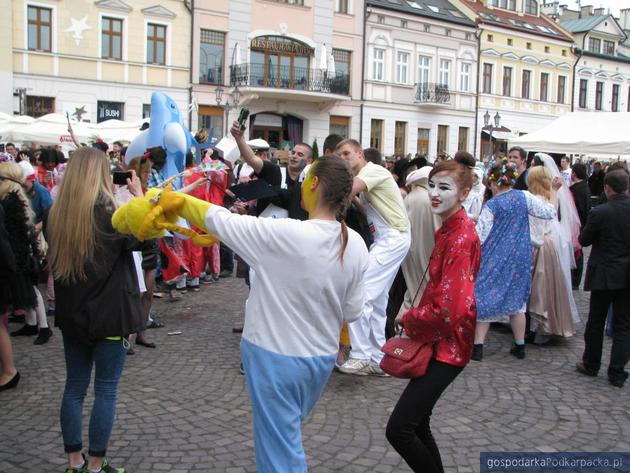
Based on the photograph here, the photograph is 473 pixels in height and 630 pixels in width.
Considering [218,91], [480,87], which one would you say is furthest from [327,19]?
[480,87]

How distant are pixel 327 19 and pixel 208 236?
3097 centimetres

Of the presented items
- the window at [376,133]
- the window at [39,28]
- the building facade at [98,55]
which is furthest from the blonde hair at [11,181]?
the window at [376,133]

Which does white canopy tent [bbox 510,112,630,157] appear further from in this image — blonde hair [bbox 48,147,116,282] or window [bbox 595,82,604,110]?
window [bbox 595,82,604,110]

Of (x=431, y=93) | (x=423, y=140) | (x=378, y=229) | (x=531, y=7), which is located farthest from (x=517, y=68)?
(x=378, y=229)

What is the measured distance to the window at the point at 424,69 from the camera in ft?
117

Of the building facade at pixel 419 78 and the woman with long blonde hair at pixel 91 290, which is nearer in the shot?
the woman with long blonde hair at pixel 91 290

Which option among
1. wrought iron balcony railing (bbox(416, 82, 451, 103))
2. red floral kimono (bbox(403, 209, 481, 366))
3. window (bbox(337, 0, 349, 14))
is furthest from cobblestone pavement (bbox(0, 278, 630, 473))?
wrought iron balcony railing (bbox(416, 82, 451, 103))

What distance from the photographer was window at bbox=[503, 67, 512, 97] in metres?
39.4

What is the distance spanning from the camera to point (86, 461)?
3.81 metres

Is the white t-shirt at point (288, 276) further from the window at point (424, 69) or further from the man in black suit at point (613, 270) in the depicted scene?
the window at point (424, 69)

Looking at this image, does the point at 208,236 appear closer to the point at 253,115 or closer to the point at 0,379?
the point at 0,379

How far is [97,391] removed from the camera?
12.0 ft

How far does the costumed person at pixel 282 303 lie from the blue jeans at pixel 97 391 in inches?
44.4

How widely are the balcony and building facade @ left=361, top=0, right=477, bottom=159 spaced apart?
2.42 meters
